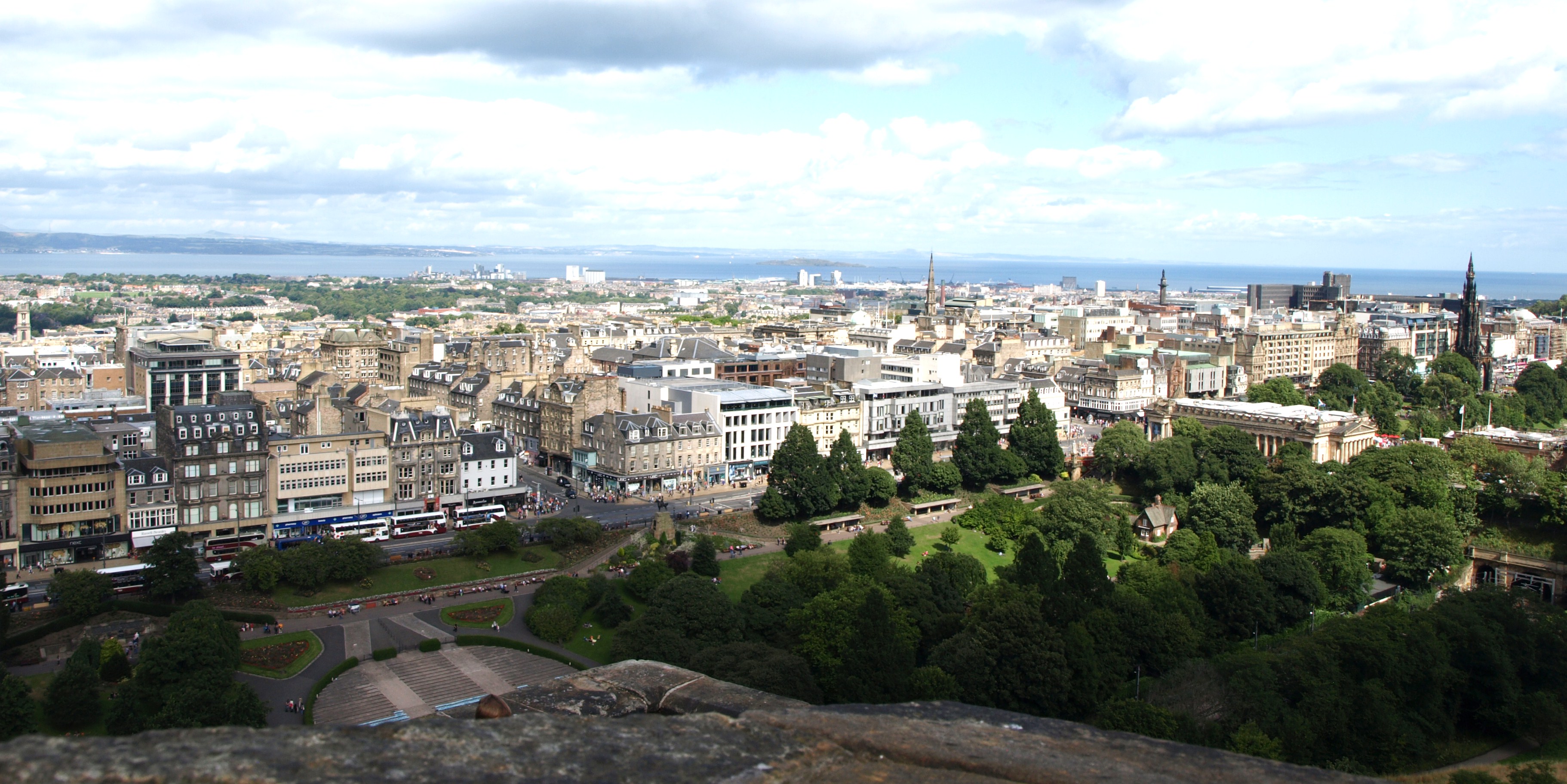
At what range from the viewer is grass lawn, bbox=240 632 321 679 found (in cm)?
4366

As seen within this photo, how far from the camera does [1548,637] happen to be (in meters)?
45.9

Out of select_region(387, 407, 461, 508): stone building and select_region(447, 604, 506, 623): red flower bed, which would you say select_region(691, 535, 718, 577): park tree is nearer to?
select_region(447, 604, 506, 623): red flower bed

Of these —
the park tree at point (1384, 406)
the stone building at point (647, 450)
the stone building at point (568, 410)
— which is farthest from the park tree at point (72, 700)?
the park tree at point (1384, 406)

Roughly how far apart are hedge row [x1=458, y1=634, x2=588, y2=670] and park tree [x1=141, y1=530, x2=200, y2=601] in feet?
39.5

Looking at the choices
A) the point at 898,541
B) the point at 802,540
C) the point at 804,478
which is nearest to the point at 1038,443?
the point at 804,478

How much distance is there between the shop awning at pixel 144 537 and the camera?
55656 mm

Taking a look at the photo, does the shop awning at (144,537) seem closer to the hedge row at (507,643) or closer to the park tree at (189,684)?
the park tree at (189,684)

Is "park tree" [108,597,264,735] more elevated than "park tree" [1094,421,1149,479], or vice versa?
"park tree" [1094,421,1149,479]

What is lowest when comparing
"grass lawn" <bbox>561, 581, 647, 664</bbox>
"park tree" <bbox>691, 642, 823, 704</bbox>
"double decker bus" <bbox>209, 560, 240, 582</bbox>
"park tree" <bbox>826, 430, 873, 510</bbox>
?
"grass lawn" <bbox>561, 581, 647, 664</bbox>

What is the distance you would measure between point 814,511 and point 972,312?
375 feet

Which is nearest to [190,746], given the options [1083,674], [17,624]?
[1083,674]

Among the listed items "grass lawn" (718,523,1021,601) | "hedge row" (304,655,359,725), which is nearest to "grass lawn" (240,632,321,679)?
"hedge row" (304,655,359,725)

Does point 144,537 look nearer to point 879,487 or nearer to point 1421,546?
point 879,487

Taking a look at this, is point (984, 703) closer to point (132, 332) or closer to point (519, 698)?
point (519, 698)
